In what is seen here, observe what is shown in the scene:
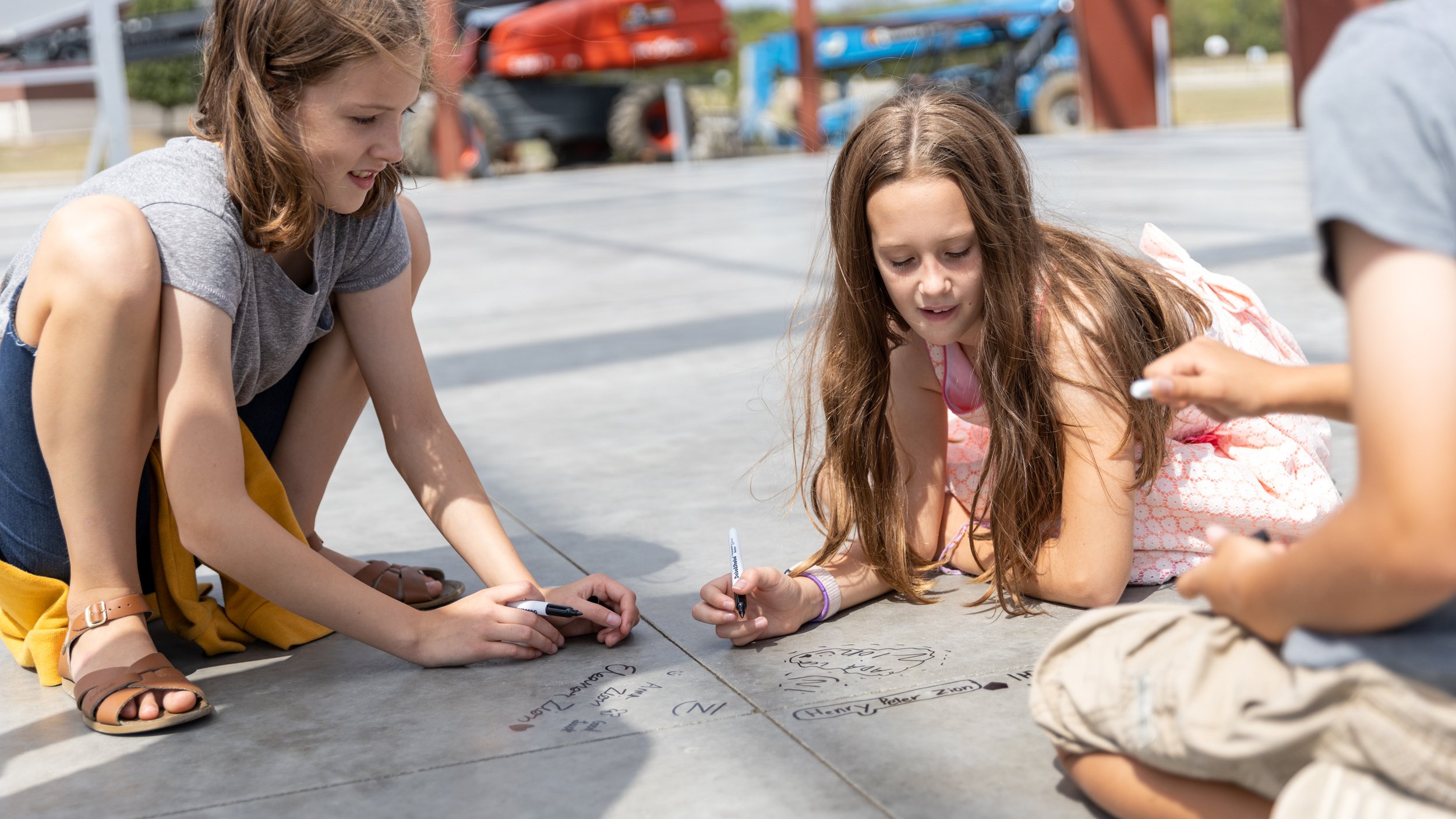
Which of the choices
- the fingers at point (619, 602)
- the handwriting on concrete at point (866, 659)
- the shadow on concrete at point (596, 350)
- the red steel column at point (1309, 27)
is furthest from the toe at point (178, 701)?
the red steel column at point (1309, 27)

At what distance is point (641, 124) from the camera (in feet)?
47.3

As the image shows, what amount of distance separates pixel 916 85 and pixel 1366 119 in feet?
3.36

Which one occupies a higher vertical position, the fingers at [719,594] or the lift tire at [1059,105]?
the fingers at [719,594]

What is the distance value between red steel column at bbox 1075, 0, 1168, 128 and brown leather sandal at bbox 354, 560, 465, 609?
555 inches

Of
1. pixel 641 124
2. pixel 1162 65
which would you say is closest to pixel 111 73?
pixel 641 124

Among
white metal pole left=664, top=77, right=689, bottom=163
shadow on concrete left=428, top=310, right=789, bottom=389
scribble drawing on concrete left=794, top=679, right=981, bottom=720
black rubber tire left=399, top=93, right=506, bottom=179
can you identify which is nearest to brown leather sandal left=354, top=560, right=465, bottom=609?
scribble drawing on concrete left=794, top=679, right=981, bottom=720

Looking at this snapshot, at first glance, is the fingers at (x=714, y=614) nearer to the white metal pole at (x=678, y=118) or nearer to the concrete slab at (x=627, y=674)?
the concrete slab at (x=627, y=674)

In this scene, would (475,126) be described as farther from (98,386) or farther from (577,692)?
(577,692)

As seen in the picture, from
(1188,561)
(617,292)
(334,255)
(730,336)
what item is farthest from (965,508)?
(617,292)

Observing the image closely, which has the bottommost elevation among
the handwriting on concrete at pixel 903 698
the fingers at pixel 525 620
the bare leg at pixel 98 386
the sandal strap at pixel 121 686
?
the handwriting on concrete at pixel 903 698

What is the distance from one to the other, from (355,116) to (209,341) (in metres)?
0.33

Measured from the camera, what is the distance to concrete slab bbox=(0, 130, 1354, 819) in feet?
4.64

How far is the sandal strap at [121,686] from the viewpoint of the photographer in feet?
5.26

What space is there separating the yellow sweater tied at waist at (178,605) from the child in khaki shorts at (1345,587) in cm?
104
